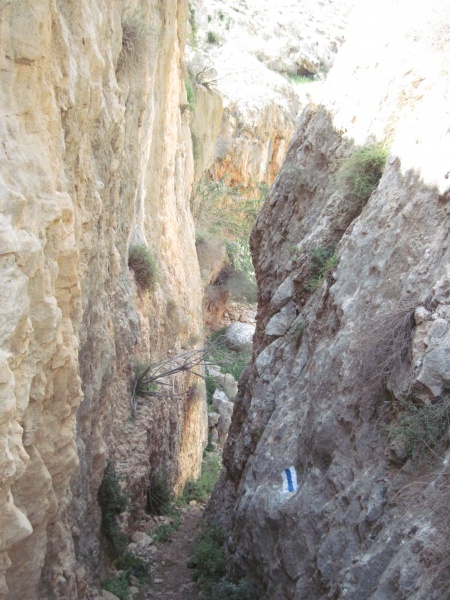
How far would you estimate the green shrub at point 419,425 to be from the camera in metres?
5.66

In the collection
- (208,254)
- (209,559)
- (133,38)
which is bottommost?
(209,559)

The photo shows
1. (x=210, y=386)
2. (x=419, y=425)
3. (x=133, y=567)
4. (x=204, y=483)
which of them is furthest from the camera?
(x=210, y=386)

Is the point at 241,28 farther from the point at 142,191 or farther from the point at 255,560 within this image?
the point at 255,560

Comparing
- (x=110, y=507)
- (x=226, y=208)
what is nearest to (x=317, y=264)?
(x=110, y=507)

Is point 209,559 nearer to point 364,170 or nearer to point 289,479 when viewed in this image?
point 289,479

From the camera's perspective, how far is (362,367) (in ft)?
23.0

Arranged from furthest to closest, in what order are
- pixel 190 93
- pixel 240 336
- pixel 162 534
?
pixel 240 336, pixel 190 93, pixel 162 534

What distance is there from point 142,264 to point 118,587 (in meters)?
6.32

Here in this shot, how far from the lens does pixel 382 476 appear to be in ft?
20.2

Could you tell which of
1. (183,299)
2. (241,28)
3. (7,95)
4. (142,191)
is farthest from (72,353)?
(241,28)

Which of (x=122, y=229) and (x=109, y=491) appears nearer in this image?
(x=109, y=491)

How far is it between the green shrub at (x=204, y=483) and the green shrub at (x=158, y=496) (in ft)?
6.73

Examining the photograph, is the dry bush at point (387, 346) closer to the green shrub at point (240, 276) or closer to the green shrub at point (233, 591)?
the green shrub at point (233, 591)

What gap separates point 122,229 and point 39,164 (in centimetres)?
608
